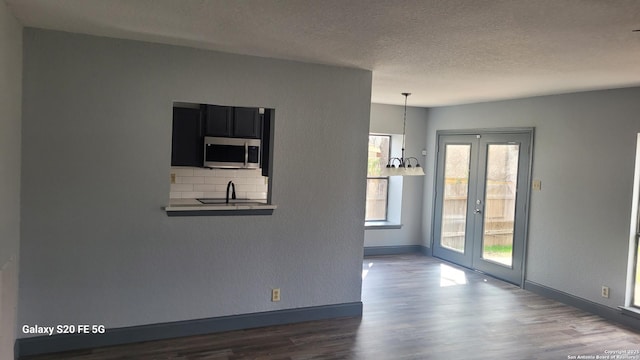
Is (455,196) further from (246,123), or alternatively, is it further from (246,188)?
(246,123)

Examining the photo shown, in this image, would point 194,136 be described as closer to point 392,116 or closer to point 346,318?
point 346,318

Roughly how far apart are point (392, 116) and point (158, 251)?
475 centimetres

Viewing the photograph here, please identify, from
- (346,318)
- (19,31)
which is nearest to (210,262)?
(346,318)

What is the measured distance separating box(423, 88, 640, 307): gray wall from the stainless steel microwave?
133 inches

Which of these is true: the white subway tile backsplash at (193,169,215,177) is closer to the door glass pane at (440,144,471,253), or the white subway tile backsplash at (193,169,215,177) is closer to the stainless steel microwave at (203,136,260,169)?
the stainless steel microwave at (203,136,260,169)

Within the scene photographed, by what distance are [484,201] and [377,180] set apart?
1815mm

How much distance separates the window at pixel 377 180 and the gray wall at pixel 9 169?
531cm

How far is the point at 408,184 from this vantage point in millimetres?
7945

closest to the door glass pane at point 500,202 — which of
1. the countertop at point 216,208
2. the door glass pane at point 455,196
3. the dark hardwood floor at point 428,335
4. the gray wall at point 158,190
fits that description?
the door glass pane at point 455,196

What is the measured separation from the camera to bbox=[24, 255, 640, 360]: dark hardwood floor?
3.90 meters

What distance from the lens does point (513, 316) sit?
16.6 feet

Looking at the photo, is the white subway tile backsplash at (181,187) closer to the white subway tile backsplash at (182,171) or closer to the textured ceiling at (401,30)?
the white subway tile backsplash at (182,171)

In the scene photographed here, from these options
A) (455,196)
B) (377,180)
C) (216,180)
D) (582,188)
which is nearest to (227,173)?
(216,180)

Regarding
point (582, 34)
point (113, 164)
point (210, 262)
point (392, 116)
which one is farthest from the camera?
point (392, 116)
